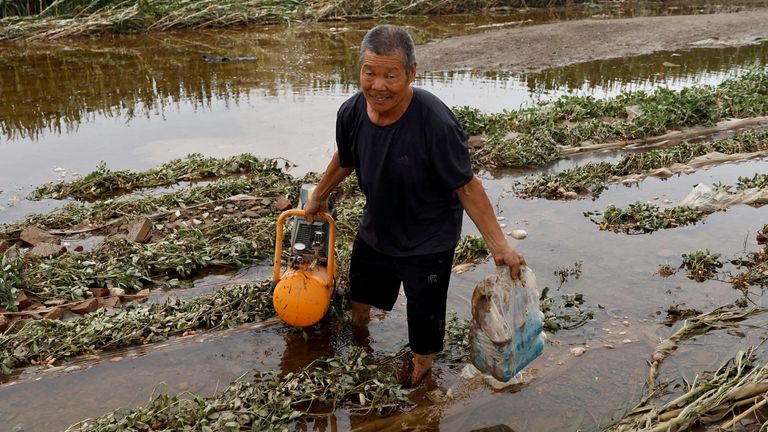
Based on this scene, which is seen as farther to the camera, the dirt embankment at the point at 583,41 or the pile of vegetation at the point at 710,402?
the dirt embankment at the point at 583,41

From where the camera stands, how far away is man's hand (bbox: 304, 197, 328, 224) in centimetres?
378

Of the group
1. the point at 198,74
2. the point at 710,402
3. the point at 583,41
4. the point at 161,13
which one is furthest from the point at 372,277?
the point at 161,13

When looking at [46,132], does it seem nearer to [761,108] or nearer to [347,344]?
[347,344]

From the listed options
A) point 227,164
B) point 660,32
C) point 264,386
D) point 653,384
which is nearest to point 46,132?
point 227,164

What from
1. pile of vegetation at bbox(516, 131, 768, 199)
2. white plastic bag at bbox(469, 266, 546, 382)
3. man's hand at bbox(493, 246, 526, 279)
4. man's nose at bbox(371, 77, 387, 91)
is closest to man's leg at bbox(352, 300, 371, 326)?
white plastic bag at bbox(469, 266, 546, 382)

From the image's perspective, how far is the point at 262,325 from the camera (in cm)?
425

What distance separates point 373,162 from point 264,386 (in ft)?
4.26

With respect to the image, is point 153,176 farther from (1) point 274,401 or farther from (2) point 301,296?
(1) point 274,401

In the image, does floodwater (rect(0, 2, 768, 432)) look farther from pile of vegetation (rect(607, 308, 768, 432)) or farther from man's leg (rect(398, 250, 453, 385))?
man's leg (rect(398, 250, 453, 385))

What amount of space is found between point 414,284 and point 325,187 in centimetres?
74

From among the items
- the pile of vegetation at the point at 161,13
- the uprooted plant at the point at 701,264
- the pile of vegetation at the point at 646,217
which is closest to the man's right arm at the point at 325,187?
the uprooted plant at the point at 701,264

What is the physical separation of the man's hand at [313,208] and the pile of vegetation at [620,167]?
10.2 feet

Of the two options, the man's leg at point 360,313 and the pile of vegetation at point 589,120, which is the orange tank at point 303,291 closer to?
the man's leg at point 360,313

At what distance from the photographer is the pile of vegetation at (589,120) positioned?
7371 mm
